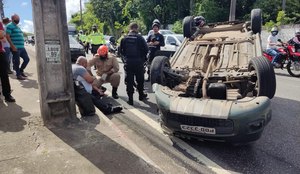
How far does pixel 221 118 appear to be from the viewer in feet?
12.3

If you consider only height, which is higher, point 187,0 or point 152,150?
point 187,0

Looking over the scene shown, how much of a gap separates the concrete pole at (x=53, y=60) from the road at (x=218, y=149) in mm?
1018

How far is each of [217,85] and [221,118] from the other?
0.76m

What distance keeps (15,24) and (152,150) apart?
5847 millimetres

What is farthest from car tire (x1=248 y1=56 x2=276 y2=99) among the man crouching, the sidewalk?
the man crouching

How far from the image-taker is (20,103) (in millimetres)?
5801

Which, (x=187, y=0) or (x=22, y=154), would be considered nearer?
(x=22, y=154)

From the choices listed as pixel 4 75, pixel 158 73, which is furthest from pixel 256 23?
pixel 4 75

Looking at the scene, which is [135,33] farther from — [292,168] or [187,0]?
[187,0]

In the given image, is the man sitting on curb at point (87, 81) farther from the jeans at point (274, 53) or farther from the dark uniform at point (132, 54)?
the jeans at point (274, 53)

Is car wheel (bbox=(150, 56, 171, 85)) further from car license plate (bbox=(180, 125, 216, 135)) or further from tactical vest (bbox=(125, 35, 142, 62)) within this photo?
car license plate (bbox=(180, 125, 216, 135))

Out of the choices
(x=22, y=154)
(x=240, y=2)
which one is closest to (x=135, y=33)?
(x=22, y=154)

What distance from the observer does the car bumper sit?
12.3 feet

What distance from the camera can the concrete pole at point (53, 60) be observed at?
4.45m
